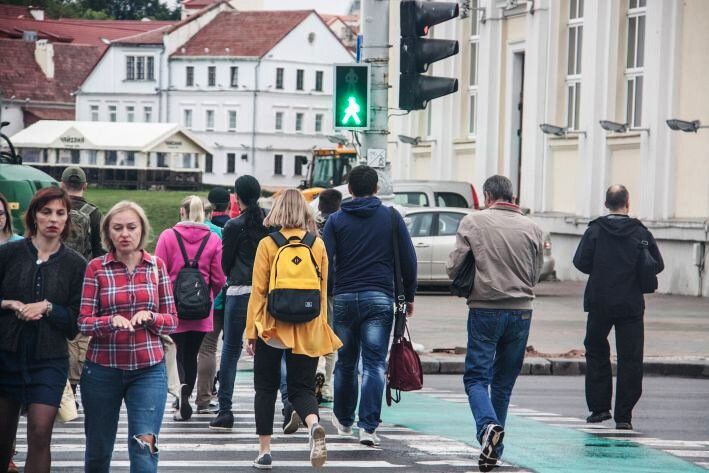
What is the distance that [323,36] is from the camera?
118 metres

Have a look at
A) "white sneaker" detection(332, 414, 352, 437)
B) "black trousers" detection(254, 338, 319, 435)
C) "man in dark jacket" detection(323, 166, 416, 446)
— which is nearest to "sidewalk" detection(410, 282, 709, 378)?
"white sneaker" detection(332, 414, 352, 437)

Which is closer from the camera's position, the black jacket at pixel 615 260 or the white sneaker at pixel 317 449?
the white sneaker at pixel 317 449

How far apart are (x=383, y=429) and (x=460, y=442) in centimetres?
88

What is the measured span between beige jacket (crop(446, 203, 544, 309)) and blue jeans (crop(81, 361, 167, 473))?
2.89 metres

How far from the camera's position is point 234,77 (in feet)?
375

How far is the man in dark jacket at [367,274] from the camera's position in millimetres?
10578

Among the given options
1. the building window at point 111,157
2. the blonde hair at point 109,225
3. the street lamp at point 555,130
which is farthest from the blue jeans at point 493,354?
the building window at point 111,157

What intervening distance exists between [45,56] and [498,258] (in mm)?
116063

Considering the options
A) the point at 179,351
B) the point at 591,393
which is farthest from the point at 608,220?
the point at 179,351

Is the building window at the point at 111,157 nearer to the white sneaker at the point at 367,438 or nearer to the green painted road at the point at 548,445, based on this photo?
the green painted road at the point at 548,445

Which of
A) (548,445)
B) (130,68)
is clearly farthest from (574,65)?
(130,68)

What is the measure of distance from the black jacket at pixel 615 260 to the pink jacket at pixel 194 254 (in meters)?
2.83

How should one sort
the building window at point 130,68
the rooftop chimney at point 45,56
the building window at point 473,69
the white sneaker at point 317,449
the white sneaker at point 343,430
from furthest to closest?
the rooftop chimney at point 45,56 → the building window at point 130,68 → the building window at point 473,69 → the white sneaker at point 343,430 → the white sneaker at point 317,449

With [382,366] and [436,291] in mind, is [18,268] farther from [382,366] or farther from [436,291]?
[436,291]
